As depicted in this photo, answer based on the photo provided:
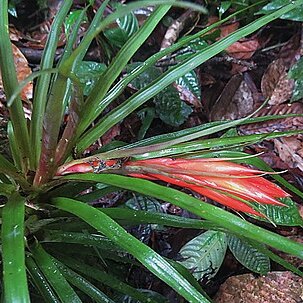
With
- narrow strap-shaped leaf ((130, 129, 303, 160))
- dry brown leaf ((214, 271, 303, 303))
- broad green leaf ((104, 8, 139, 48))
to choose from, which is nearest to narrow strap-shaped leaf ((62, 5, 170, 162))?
narrow strap-shaped leaf ((130, 129, 303, 160))

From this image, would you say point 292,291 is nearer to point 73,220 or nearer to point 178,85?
point 73,220

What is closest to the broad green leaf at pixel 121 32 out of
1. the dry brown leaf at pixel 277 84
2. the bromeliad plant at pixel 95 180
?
the dry brown leaf at pixel 277 84

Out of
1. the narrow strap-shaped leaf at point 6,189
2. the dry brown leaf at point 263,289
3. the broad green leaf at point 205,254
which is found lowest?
the dry brown leaf at point 263,289

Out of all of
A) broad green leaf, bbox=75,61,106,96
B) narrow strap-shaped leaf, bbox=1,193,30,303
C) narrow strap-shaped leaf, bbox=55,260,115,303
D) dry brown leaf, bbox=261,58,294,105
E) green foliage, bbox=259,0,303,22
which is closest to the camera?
→ narrow strap-shaped leaf, bbox=1,193,30,303

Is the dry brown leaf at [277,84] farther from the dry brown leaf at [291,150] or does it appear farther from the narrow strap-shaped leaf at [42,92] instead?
the narrow strap-shaped leaf at [42,92]

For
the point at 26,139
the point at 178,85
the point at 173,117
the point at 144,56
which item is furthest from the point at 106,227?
the point at 144,56

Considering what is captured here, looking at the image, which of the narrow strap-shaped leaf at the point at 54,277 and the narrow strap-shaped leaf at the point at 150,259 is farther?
the narrow strap-shaped leaf at the point at 54,277

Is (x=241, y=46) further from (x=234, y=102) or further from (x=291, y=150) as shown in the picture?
(x=291, y=150)

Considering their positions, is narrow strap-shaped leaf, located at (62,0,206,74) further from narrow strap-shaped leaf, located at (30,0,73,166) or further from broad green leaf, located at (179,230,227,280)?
broad green leaf, located at (179,230,227,280)
